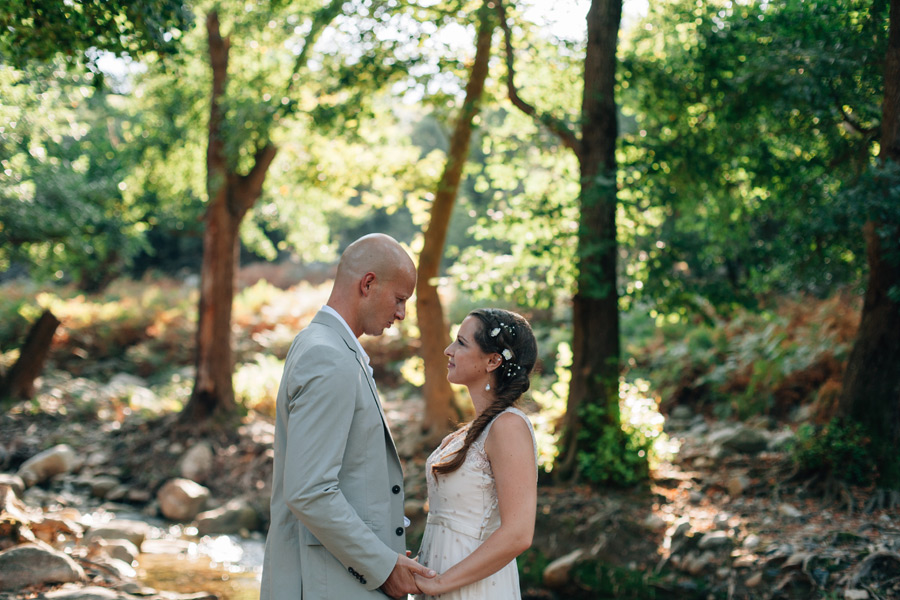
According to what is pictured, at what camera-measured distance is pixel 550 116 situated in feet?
28.7

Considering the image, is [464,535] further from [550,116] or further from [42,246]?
[42,246]

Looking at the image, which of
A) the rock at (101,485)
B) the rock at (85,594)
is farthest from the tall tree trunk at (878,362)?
the rock at (101,485)

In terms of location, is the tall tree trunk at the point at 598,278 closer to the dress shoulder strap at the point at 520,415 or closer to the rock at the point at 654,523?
the rock at the point at 654,523

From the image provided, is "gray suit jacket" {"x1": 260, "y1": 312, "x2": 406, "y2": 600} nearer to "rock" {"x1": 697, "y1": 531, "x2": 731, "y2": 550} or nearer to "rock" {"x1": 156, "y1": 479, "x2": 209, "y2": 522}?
"rock" {"x1": 697, "y1": 531, "x2": 731, "y2": 550}

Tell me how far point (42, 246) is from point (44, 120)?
6250mm

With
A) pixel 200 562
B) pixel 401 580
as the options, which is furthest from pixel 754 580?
pixel 200 562

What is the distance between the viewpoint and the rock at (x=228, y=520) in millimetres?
9352

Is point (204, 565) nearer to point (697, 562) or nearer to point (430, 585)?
point (697, 562)

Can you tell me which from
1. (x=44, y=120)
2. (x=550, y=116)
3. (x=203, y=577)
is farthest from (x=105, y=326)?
(x=550, y=116)

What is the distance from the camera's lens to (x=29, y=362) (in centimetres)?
1404

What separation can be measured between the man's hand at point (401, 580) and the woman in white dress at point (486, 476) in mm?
76

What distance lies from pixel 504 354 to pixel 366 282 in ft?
2.18

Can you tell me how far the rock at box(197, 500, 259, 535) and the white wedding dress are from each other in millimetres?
6931

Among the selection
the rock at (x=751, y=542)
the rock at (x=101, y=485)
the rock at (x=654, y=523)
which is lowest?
the rock at (x=101, y=485)
